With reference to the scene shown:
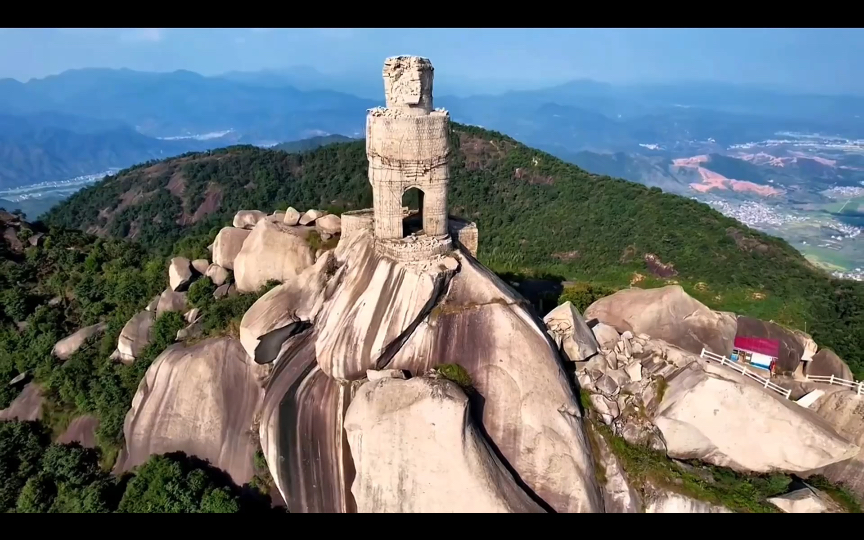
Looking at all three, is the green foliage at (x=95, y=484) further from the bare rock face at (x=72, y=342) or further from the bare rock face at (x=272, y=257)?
the bare rock face at (x=272, y=257)

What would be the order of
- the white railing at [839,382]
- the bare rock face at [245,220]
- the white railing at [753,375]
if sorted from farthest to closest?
the bare rock face at [245,220] → the white railing at [753,375] → the white railing at [839,382]

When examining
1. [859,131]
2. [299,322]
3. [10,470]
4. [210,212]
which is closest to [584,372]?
[299,322]

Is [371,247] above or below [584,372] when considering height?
above

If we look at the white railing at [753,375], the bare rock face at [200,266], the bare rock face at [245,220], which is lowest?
the white railing at [753,375]

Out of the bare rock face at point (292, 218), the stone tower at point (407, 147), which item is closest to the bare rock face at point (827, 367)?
the stone tower at point (407, 147)

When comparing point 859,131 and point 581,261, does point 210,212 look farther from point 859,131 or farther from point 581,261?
point 859,131
